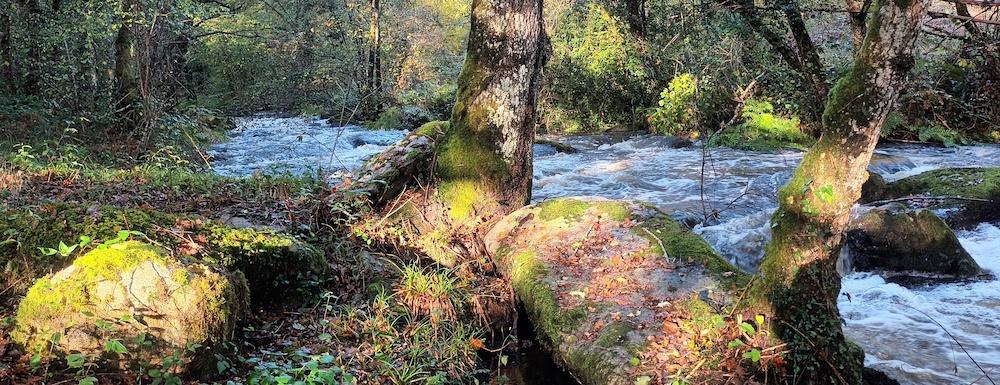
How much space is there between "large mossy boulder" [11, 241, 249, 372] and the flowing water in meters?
3.90

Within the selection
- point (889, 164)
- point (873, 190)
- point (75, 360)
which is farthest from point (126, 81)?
point (889, 164)

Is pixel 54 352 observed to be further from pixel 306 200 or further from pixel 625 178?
pixel 625 178

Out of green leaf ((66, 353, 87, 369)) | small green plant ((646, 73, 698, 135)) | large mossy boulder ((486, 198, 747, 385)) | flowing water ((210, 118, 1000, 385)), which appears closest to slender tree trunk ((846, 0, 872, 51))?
flowing water ((210, 118, 1000, 385))

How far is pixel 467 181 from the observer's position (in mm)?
6801

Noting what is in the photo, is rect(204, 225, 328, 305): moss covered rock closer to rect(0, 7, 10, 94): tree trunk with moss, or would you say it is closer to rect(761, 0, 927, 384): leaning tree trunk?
rect(761, 0, 927, 384): leaning tree trunk

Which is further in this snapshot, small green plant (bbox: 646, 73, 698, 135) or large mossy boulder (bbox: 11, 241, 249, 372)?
small green plant (bbox: 646, 73, 698, 135)

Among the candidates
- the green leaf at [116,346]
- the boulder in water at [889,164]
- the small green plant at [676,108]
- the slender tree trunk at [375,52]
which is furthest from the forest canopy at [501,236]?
the slender tree trunk at [375,52]

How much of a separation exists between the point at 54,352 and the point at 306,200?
11.3 ft

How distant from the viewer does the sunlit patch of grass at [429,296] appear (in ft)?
16.3

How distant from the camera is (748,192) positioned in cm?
1000

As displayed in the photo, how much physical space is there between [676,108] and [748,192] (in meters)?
6.72

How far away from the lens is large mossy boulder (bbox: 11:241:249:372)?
3.14 meters

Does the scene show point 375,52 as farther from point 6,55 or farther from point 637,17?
point 6,55

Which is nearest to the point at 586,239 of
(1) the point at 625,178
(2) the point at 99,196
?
(2) the point at 99,196
